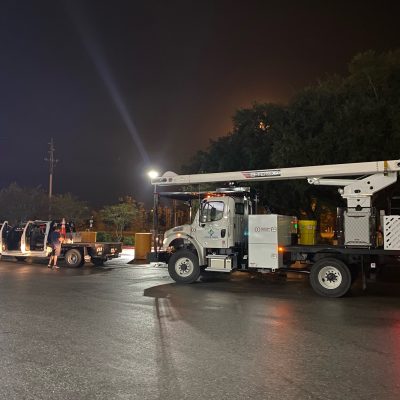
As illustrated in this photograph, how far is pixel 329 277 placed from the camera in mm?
11422

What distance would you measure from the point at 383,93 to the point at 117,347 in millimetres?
14165

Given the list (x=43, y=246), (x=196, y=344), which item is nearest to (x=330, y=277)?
(x=196, y=344)

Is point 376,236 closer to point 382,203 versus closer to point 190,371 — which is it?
point 382,203

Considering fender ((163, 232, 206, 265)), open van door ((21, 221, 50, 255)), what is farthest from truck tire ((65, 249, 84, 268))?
fender ((163, 232, 206, 265))

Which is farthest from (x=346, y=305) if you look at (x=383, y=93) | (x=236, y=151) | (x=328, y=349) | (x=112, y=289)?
A: (x=236, y=151)

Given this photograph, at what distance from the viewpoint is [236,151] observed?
22.7 metres

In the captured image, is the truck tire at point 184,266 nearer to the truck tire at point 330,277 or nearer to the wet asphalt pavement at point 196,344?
the wet asphalt pavement at point 196,344

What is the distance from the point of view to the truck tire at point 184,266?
13531 millimetres

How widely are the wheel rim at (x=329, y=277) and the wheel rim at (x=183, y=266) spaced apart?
3913mm

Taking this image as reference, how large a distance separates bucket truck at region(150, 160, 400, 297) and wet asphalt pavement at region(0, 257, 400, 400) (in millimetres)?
842

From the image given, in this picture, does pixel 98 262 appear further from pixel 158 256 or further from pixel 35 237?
pixel 158 256

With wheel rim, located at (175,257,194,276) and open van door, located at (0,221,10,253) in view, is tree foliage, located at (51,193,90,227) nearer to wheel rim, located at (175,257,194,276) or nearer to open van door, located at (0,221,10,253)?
open van door, located at (0,221,10,253)

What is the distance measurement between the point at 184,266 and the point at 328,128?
728 centimetres

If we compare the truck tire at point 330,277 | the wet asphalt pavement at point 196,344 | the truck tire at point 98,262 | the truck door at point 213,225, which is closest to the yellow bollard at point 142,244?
the truck tire at point 98,262
